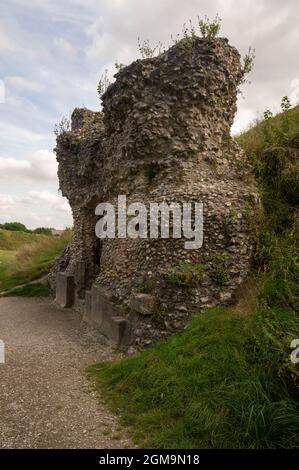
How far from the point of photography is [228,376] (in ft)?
16.7

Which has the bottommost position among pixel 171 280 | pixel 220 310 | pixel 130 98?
pixel 220 310

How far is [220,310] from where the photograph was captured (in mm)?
7000

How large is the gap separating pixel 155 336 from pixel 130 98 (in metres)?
5.74

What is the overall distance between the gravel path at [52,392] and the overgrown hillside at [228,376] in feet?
1.24

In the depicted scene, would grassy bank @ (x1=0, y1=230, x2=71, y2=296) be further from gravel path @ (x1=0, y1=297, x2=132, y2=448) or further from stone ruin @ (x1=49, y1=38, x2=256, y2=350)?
stone ruin @ (x1=49, y1=38, x2=256, y2=350)

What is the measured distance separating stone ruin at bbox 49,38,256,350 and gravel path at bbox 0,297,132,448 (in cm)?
89

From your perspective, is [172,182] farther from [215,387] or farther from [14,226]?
[14,226]

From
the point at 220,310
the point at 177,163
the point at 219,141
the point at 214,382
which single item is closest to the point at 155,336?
the point at 220,310

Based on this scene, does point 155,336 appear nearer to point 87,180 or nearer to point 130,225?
point 130,225
